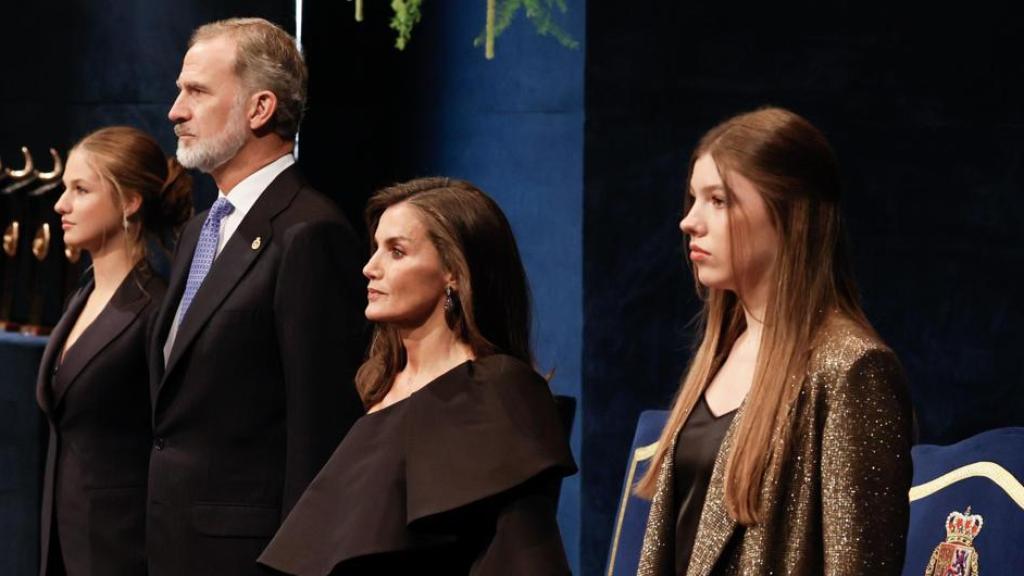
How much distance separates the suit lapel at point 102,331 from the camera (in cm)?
387

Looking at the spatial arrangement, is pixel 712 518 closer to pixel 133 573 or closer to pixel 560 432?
pixel 560 432

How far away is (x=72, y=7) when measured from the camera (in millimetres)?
6121

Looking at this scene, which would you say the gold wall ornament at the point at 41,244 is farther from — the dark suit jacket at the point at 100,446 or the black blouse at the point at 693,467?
the black blouse at the point at 693,467

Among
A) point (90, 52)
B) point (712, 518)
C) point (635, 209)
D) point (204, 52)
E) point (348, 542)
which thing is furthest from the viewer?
point (90, 52)

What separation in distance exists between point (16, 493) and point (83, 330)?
886 mm

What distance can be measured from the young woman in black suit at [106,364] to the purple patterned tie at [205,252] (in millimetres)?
517

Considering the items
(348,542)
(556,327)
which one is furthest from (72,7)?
(348,542)

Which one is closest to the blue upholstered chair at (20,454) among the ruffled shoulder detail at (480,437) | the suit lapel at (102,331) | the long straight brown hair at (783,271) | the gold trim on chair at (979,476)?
the suit lapel at (102,331)

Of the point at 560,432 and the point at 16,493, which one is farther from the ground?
the point at 560,432

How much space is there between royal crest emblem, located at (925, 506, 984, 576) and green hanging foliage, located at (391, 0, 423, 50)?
6.71ft

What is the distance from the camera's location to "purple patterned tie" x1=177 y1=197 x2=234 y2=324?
340cm

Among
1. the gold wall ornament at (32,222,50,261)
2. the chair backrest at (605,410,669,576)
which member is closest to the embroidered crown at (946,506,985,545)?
the chair backrest at (605,410,669,576)

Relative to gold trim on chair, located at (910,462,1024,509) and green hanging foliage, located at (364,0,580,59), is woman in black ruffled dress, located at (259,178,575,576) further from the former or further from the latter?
green hanging foliage, located at (364,0,580,59)

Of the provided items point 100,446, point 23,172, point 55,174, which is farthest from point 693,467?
point 23,172
